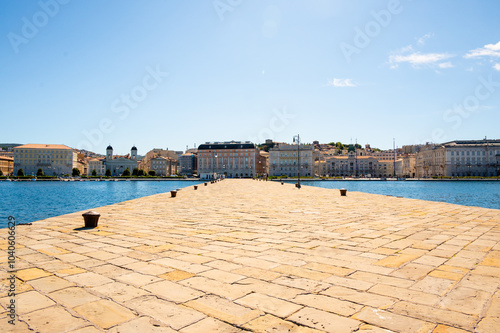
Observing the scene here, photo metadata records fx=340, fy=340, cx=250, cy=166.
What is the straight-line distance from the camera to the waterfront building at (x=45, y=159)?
11862 cm

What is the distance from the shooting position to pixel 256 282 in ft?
12.2

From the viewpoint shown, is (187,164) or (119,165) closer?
(119,165)

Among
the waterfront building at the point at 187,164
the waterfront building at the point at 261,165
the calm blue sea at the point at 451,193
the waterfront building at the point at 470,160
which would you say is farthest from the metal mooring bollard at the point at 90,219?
the waterfront building at the point at 187,164

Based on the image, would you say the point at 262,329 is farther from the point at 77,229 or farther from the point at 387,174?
the point at 387,174

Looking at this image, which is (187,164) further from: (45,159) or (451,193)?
(451,193)

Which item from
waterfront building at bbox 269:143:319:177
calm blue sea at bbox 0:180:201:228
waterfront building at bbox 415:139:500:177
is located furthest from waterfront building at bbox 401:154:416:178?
calm blue sea at bbox 0:180:201:228

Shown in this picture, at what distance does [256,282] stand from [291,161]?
113267 mm

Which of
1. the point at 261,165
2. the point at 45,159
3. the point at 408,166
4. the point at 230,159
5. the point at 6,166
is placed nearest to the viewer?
the point at 45,159

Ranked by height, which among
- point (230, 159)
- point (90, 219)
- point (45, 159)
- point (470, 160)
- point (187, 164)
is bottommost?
point (90, 219)

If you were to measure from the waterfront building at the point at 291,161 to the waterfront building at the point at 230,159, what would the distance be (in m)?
7.89

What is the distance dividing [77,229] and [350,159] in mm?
127964

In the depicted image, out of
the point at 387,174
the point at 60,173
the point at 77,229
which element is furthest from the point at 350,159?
the point at 77,229

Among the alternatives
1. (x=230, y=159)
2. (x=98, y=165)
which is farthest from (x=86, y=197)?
(x=98, y=165)

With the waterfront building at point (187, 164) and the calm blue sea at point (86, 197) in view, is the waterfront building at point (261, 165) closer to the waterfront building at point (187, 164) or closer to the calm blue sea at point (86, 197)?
the waterfront building at point (187, 164)
